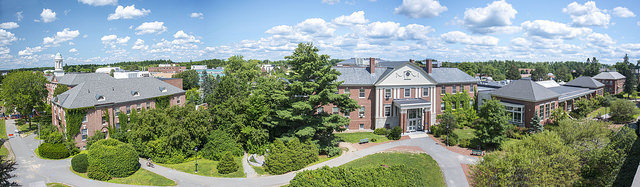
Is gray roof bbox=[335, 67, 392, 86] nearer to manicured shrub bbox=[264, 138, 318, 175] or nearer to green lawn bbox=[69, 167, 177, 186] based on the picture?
manicured shrub bbox=[264, 138, 318, 175]

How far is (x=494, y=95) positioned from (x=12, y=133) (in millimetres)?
66879

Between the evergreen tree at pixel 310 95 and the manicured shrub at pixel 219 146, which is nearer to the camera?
the evergreen tree at pixel 310 95

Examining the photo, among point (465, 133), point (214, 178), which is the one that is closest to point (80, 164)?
point (214, 178)

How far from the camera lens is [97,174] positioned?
1024 inches

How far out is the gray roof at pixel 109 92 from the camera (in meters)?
37.1

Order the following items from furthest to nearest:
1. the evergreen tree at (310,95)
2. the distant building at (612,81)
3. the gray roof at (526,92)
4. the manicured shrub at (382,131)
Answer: the distant building at (612,81), the gray roof at (526,92), the manicured shrub at (382,131), the evergreen tree at (310,95)

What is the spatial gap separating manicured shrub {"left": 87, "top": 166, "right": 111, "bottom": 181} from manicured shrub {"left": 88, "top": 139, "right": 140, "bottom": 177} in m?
0.11

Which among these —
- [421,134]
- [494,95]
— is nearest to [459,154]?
[421,134]

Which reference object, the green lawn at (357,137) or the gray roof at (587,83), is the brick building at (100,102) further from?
the gray roof at (587,83)

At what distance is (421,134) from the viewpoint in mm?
38469

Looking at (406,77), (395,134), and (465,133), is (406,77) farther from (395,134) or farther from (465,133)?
(465,133)

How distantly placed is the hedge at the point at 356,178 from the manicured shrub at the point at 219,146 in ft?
48.2

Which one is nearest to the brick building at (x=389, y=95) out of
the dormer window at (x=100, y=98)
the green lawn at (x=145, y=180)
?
the green lawn at (x=145, y=180)

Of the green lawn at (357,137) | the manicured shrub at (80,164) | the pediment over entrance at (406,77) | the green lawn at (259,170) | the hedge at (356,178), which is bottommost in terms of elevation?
the green lawn at (259,170)
